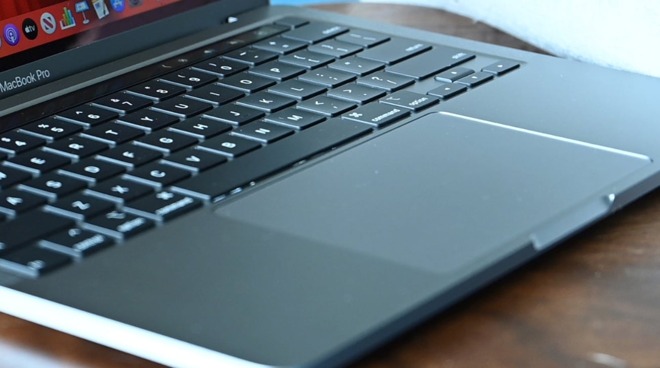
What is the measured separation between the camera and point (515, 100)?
0.65m

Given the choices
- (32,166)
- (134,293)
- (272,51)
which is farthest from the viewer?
(272,51)

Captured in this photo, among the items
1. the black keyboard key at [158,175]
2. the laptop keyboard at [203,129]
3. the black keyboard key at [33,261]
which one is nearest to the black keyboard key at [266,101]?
the laptop keyboard at [203,129]

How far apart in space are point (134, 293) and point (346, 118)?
214 mm

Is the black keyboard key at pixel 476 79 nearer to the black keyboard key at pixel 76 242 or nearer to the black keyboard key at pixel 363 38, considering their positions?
the black keyboard key at pixel 363 38

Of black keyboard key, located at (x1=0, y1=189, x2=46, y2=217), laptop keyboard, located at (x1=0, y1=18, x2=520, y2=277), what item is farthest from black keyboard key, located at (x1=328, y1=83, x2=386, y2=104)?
black keyboard key, located at (x1=0, y1=189, x2=46, y2=217)

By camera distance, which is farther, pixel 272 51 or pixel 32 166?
pixel 272 51

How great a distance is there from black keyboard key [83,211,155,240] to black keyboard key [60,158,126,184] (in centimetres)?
4

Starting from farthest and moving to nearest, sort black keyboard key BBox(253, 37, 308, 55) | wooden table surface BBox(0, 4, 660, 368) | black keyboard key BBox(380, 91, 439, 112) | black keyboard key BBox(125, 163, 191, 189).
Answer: black keyboard key BBox(253, 37, 308, 55)
black keyboard key BBox(380, 91, 439, 112)
black keyboard key BBox(125, 163, 191, 189)
wooden table surface BBox(0, 4, 660, 368)

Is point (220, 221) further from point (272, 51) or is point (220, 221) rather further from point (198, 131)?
point (272, 51)

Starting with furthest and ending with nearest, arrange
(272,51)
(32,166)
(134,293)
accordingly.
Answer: (272,51)
(32,166)
(134,293)

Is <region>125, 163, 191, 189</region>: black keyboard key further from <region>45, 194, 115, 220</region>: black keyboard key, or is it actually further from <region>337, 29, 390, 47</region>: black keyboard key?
<region>337, 29, 390, 47</region>: black keyboard key

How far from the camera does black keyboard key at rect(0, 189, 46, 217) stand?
510 mm

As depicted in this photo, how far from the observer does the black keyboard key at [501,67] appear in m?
0.70

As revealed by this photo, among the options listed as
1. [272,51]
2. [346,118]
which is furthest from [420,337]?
[272,51]
